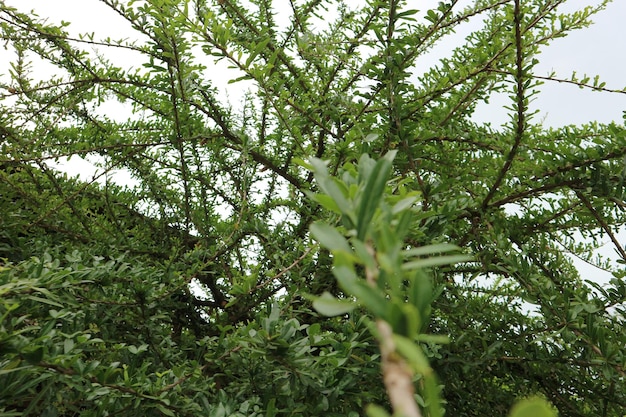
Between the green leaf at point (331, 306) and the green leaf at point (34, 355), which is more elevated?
the green leaf at point (34, 355)

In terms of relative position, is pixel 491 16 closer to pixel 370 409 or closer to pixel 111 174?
pixel 111 174

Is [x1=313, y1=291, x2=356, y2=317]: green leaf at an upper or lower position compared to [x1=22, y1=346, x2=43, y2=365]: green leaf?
lower

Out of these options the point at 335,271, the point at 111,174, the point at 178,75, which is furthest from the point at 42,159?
the point at 335,271

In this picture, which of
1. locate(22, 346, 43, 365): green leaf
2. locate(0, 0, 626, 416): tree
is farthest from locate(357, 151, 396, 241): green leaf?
locate(22, 346, 43, 365): green leaf

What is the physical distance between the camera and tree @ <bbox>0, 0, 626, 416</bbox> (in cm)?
98

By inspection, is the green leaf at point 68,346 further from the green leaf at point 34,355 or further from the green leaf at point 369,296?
the green leaf at point 369,296

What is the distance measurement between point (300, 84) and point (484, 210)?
925 millimetres

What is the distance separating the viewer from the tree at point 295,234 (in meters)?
0.98

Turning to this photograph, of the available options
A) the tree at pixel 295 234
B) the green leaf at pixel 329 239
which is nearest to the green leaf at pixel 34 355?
the tree at pixel 295 234

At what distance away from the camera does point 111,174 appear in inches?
72.3

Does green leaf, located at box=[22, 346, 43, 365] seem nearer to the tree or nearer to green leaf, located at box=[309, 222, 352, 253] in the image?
the tree

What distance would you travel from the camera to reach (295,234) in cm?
182

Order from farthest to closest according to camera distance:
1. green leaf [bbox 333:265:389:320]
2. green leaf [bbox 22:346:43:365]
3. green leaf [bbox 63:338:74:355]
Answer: green leaf [bbox 63:338:74:355] < green leaf [bbox 22:346:43:365] < green leaf [bbox 333:265:389:320]

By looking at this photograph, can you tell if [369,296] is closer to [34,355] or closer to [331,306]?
[331,306]
